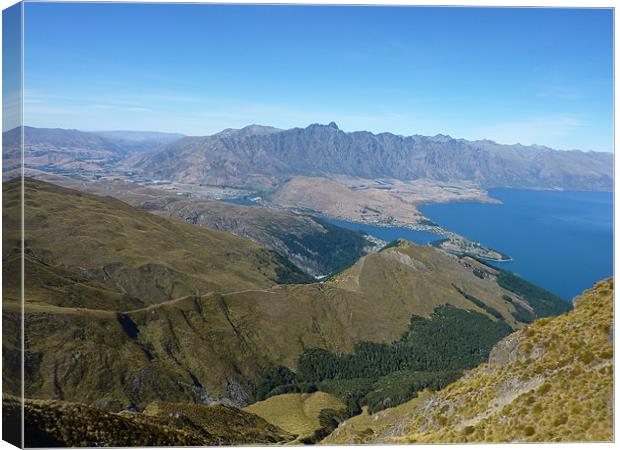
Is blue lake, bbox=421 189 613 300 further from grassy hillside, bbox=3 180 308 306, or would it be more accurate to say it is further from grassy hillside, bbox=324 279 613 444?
grassy hillside, bbox=3 180 308 306

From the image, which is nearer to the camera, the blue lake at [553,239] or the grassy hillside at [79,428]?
the grassy hillside at [79,428]

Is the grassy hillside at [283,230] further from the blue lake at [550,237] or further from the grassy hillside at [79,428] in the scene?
the grassy hillside at [79,428]

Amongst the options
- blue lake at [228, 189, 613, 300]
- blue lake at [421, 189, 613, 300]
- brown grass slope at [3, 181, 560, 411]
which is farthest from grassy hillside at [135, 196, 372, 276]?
blue lake at [421, 189, 613, 300]

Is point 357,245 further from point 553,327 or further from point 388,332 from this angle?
point 553,327

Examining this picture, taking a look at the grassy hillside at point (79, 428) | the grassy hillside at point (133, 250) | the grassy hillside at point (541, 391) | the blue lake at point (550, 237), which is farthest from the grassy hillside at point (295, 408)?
the blue lake at point (550, 237)

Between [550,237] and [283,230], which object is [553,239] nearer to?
[550,237]

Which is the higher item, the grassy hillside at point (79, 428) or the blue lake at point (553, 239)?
the grassy hillside at point (79, 428)

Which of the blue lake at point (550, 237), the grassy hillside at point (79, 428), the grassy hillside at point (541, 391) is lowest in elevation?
the blue lake at point (550, 237)

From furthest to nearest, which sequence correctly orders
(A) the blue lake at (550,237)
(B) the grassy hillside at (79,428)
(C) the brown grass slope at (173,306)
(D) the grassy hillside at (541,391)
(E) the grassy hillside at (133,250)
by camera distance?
1. (A) the blue lake at (550,237)
2. (E) the grassy hillside at (133,250)
3. (C) the brown grass slope at (173,306)
4. (D) the grassy hillside at (541,391)
5. (B) the grassy hillside at (79,428)

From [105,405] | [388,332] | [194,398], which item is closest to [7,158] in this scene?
[105,405]
